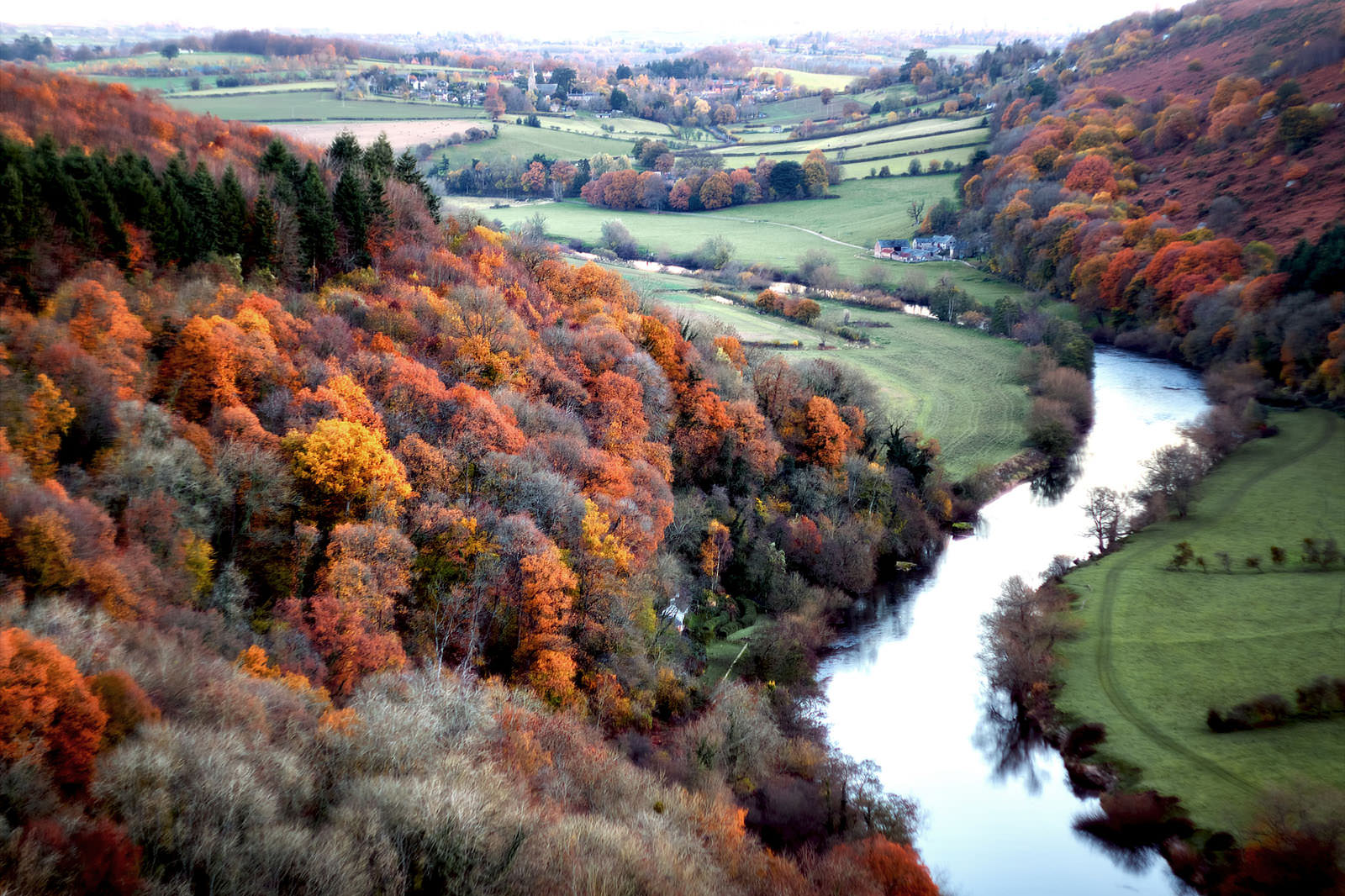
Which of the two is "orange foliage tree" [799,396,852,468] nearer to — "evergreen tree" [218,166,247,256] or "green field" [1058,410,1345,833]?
"green field" [1058,410,1345,833]

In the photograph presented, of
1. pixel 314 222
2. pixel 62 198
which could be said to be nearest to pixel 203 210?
pixel 62 198

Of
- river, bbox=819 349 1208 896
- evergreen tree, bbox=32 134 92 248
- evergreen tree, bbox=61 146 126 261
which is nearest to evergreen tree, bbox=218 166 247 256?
evergreen tree, bbox=61 146 126 261

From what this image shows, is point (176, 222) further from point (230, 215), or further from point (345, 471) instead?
point (345, 471)

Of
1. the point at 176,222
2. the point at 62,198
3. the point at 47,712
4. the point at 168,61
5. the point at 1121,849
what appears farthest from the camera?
the point at 168,61

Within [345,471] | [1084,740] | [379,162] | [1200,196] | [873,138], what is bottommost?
[1084,740]

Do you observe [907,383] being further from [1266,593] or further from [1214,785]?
[1214,785]

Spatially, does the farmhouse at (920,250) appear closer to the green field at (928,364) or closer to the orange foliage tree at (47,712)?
the green field at (928,364)

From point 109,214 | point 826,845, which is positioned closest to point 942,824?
point 826,845
